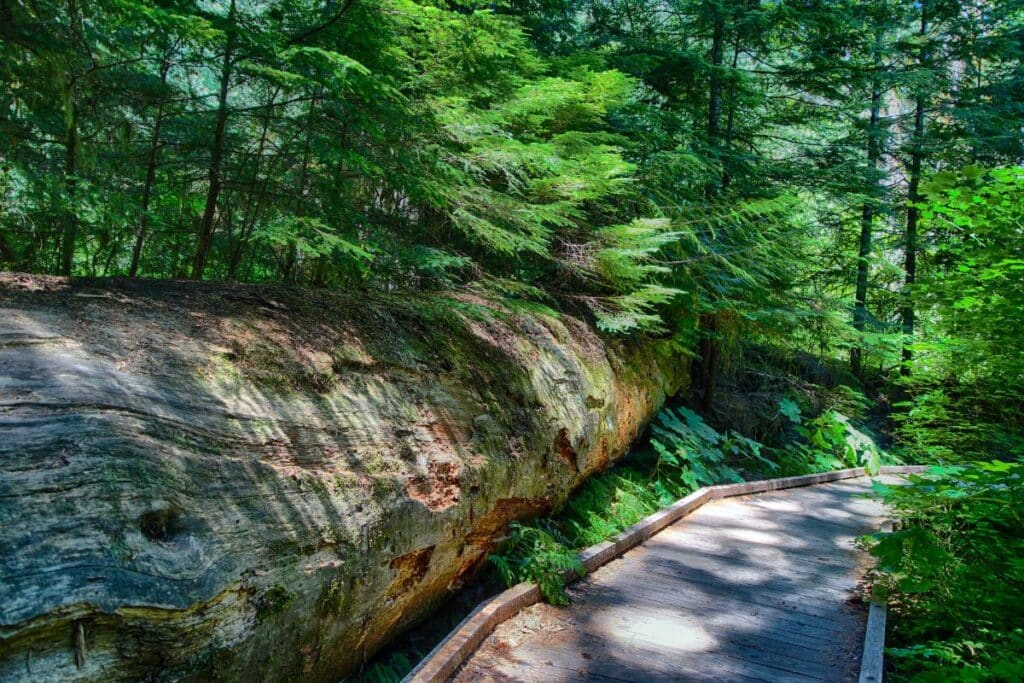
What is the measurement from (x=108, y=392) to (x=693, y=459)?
30.5 ft

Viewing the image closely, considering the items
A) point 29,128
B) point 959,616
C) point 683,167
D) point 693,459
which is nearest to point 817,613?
point 959,616

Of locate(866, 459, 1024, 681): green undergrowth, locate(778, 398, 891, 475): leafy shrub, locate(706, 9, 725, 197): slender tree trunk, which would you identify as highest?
locate(706, 9, 725, 197): slender tree trunk

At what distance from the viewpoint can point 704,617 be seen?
16.9ft

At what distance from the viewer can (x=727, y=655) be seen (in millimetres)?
4500

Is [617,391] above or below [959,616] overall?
above

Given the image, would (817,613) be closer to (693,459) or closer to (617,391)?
(617,391)

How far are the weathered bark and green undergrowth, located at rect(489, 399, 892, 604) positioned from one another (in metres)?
0.46

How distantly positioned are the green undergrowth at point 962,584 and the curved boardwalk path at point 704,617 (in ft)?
1.39

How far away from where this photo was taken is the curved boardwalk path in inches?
167

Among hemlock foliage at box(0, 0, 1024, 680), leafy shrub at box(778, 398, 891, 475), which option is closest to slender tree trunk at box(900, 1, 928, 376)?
hemlock foliage at box(0, 0, 1024, 680)

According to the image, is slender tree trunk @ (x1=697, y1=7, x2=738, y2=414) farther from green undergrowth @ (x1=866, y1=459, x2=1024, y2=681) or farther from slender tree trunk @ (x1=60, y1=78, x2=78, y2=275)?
slender tree trunk @ (x1=60, y1=78, x2=78, y2=275)

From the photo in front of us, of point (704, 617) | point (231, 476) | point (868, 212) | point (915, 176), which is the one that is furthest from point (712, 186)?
point (231, 476)

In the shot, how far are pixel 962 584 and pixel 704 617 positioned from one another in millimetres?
1902

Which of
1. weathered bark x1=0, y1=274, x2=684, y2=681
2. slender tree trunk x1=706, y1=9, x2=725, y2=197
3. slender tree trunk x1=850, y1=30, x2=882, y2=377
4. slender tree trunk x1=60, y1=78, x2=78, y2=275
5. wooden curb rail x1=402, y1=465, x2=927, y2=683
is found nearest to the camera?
weathered bark x1=0, y1=274, x2=684, y2=681
